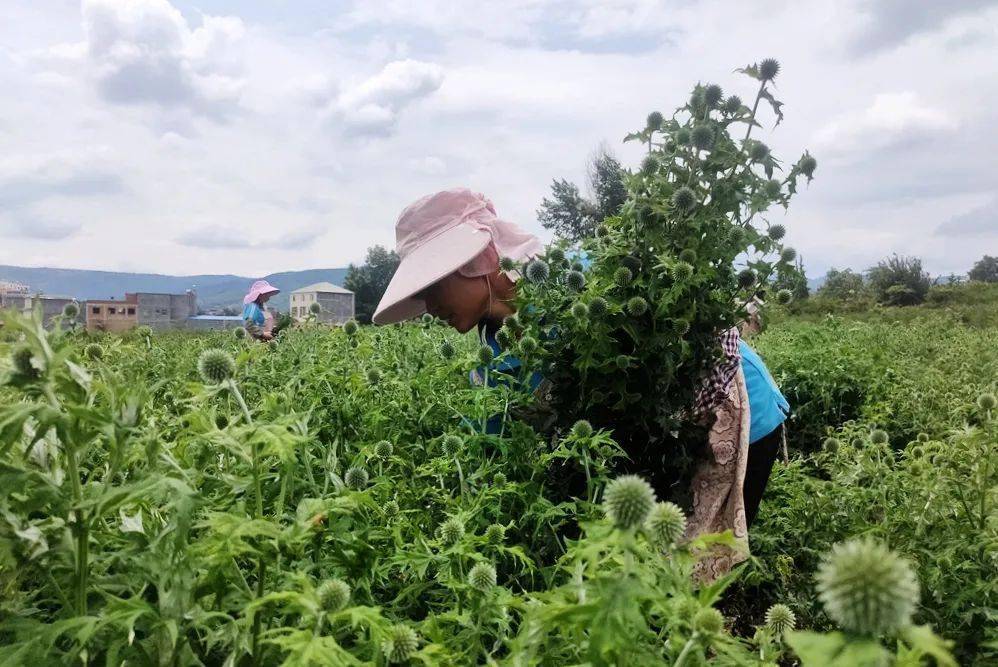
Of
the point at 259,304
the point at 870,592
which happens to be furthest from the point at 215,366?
the point at 259,304

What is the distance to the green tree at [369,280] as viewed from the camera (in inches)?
1586

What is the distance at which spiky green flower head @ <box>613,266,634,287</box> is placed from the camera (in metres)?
2.34

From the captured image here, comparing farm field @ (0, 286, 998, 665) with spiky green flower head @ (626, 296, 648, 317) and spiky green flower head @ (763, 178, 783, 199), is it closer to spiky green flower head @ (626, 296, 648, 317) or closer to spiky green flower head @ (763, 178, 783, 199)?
spiky green flower head @ (626, 296, 648, 317)

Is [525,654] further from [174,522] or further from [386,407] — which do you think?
[386,407]

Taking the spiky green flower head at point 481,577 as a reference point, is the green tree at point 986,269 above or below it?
above

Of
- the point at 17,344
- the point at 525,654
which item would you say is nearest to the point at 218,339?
the point at 17,344

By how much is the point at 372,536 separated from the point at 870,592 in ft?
3.73

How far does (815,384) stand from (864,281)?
26056 mm

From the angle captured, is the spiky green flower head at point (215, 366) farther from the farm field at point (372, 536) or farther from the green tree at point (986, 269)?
the green tree at point (986, 269)

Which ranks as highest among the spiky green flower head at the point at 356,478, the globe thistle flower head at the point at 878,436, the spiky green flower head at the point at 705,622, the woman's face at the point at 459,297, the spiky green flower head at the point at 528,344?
the woman's face at the point at 459,297

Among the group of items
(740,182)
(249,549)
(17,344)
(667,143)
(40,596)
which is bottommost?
(40,596)

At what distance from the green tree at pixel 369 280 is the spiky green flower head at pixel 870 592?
3813cm

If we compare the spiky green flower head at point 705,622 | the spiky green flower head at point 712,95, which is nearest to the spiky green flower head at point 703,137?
the spiky green flower head at point 712,95

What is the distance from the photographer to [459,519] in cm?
164
